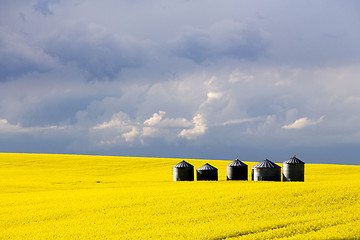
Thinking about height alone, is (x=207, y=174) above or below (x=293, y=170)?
below

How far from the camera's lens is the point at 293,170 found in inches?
2040

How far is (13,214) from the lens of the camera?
90.8 feet

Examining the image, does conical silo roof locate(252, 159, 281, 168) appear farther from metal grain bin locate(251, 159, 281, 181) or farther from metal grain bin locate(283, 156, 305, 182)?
metal grain bin locate(283, 156, 305, 182)

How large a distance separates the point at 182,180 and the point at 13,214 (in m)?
27.8

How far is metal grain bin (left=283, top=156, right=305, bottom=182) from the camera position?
51.7m

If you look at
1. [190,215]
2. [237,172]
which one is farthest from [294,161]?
[190,215]

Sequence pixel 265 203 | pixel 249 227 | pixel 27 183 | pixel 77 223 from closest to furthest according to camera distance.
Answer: pixel 249 227, pixel 77 223, pixel 265 203, pixel 27 183

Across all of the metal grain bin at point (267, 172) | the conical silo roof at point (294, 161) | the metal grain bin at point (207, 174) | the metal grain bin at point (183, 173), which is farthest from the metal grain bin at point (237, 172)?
the conical silo roof at point (294, 161)

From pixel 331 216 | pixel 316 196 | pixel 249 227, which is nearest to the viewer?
pixel 249 227

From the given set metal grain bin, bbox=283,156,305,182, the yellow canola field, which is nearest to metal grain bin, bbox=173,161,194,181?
metal grain bin, bbox=283,156,305,182

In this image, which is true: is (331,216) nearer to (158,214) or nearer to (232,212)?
(232,212)

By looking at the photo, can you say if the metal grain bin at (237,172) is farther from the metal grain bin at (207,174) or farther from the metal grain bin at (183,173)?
the metal grain bin at (183,173)

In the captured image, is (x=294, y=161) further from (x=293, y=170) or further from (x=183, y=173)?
(x=183, y=173)

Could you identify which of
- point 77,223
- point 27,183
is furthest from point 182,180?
point 77,223
